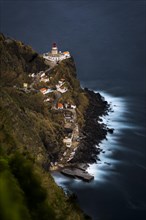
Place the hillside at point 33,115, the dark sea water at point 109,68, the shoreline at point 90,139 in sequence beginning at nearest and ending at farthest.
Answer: the hillside at point 33,115, the dark sea water at point 109,68, the shoreline at point 90,139

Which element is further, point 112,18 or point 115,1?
point 115,1

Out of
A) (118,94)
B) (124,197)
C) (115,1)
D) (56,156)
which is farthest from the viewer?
(115,1)

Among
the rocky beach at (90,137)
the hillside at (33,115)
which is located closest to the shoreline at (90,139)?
the rocky beach at (90,137)

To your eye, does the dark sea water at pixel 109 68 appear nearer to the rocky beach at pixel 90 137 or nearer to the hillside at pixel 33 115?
the rocky beach at pixel 90 137

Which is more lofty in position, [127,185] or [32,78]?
[32,78]

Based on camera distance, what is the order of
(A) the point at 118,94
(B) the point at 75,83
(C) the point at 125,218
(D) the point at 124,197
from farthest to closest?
(A) the point at 118,94 → (B) the point at 75,83 → (D) the point at 124,197 → (C) the point at 125,218

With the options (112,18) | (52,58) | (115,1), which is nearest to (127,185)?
(52,58)

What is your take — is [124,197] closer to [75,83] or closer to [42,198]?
[75,83]
